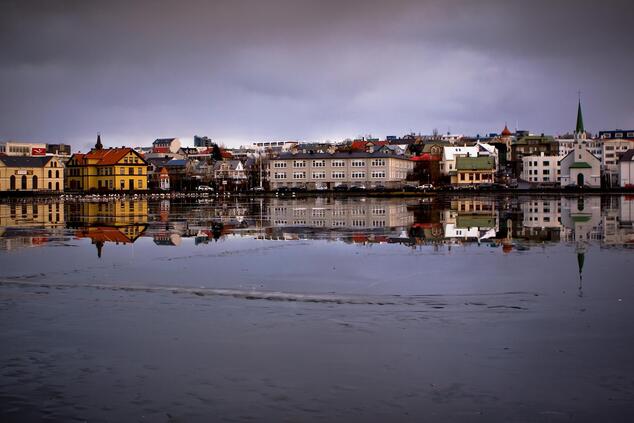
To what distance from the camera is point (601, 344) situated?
418 inches

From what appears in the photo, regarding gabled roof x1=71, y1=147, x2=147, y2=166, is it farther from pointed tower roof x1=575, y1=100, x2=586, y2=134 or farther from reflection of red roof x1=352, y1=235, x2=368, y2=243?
reflection of red roof x1=352, y1=235, x2=368, y2=243

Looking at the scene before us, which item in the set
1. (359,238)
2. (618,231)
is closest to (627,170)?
(618,231)

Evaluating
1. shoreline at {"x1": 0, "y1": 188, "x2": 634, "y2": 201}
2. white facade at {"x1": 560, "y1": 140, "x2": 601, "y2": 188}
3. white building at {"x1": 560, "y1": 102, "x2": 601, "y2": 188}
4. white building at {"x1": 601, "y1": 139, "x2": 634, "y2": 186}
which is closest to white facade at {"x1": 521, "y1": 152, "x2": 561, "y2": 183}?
white building at {"x1": 560, "y1": 102, "x2": 601, "y2": 188}

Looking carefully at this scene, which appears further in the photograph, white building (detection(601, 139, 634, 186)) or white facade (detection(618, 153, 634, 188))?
white building (detection(601, 139, 634, 186))

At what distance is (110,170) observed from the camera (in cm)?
11644

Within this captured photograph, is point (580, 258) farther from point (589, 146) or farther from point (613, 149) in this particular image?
point (589, 146)

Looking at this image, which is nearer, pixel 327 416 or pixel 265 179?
pixel 327 416

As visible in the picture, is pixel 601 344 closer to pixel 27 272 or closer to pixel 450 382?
pixel 450 382

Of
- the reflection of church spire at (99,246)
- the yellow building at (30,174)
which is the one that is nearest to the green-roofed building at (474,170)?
the yellow building at (30,174)

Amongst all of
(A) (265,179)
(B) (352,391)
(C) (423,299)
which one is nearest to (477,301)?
(C) (423,299)

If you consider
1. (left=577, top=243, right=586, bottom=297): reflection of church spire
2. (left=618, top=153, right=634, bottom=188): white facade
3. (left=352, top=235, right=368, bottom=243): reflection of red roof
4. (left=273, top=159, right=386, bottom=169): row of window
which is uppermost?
(left=273, top=159, right=386, bottom=169): row of window

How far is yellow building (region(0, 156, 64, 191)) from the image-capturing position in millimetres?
112938

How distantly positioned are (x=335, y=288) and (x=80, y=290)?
577cm

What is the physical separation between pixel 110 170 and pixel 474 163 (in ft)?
210
